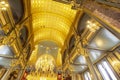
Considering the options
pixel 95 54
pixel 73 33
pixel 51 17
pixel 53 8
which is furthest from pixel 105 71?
pixel 51 17

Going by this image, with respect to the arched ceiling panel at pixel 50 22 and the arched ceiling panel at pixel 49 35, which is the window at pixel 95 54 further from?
the arched ceiling panel at pixel 49 35

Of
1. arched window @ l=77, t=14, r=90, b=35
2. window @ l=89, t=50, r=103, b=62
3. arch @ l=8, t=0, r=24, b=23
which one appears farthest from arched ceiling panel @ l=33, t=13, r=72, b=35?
window @ l=89, t=50, r=103, b=62

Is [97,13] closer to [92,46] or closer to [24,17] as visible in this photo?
[92,46]

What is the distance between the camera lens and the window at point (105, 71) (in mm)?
10008

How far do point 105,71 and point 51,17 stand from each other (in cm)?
915

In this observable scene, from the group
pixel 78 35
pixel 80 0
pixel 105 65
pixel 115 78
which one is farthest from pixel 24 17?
pixel 115 78

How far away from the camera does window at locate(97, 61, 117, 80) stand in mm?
10008

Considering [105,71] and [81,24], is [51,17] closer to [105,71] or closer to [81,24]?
[81,24]

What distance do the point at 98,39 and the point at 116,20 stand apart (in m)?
5.27

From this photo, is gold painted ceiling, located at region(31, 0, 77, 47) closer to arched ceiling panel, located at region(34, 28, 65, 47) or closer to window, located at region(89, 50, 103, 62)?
arched ceiling panel, located at region(34, 28, 65, 47)

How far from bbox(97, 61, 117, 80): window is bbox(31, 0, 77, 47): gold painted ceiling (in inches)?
217

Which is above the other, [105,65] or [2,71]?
[2,71]

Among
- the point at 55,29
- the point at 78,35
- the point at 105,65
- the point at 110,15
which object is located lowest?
the point at 105,65

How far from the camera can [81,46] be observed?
10.9m
